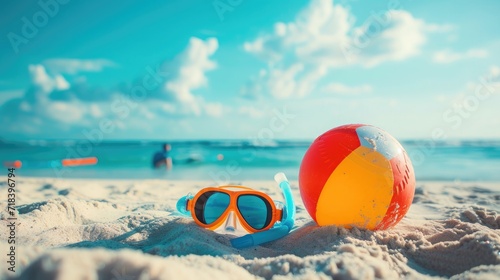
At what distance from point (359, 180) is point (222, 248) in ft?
4.02

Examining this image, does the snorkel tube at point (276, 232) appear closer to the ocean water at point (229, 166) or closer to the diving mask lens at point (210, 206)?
the diving mask lens at point (210, 206)

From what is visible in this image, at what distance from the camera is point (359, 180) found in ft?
8.97

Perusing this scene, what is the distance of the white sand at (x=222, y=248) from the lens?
136cm

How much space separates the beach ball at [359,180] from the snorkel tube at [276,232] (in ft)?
1.12

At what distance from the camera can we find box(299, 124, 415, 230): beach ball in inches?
108

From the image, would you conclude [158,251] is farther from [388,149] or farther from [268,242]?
[388,149]

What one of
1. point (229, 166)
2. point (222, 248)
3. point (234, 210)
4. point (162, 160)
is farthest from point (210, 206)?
point (229, 166)

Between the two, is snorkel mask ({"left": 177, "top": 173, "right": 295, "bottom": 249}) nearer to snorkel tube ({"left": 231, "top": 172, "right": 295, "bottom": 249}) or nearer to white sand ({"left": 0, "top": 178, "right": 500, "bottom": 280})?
snorkel tube ({"left": 231, "top": 172, "right": 295, "bottom": 249})

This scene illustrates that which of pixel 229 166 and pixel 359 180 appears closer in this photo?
pixel 359 180

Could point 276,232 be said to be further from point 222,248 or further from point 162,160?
point 162,160

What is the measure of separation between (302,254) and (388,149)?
3.75 feet

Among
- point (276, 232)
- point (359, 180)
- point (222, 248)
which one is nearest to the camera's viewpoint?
point (222, 248)

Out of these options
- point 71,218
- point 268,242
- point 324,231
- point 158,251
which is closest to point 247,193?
point 268,242

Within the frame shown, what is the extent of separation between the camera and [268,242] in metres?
3.01
